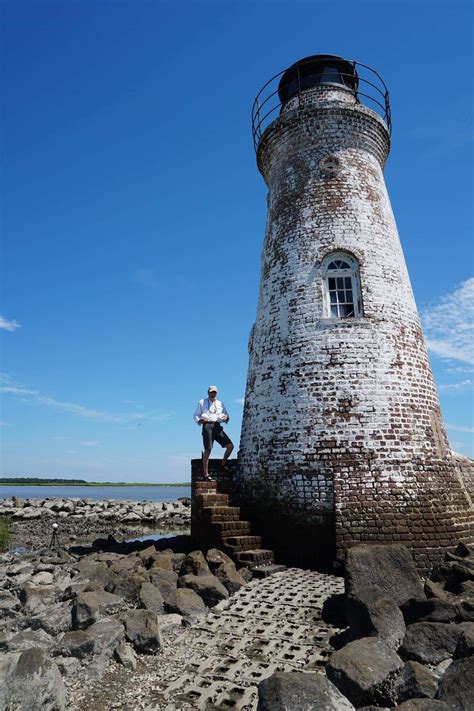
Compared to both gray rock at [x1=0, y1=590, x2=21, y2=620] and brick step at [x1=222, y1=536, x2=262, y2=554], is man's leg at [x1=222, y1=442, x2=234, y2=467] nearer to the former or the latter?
brick step at [x1=222, y1=536, x2=262, y2=554]

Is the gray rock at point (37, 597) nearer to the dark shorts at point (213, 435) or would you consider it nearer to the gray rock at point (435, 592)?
the dark shorts at point (213, 435)

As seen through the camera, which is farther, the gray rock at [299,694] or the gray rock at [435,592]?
the gray rock at [435,592]

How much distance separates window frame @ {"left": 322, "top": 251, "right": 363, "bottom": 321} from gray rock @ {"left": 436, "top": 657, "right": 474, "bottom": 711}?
23.0ft

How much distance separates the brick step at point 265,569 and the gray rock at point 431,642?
3594 mm

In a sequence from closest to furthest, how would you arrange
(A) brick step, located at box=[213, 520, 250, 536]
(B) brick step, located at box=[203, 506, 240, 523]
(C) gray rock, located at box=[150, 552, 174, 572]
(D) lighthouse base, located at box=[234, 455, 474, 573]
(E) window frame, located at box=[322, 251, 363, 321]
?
(C) gray rock, located at box=[150, 552, 174, 572] < (D) lighthouse base, located at box=[234, 455, 474, 573] < (A) brick step, located at box=[213, 520, 250, 536] < (B) brick step, located at box=[203, 506, 240, 523] < (E) window frame, located at box=[322, 251, 363, 321]

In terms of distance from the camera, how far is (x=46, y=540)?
17.0m

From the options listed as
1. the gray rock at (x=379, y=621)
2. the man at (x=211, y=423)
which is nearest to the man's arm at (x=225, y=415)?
the man at (x=211, y=423)

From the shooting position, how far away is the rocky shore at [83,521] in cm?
1833

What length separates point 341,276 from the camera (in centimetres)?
1023

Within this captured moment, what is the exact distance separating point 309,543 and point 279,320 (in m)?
4.52

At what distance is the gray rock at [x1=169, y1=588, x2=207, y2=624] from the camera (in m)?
6.03

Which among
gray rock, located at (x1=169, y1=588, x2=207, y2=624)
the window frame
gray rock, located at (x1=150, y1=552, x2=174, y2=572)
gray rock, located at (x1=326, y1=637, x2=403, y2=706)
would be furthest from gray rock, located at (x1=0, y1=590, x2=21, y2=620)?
the window frame

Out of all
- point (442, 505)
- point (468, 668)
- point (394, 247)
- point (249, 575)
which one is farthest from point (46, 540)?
point (468, 668)

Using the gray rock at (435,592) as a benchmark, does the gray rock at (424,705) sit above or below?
below
